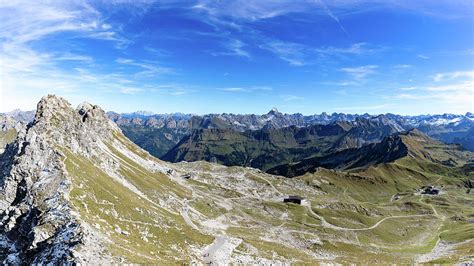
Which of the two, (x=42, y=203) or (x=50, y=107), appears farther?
(x=50, y=107)

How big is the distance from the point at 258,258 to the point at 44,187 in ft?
196

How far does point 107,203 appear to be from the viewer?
91938 mm

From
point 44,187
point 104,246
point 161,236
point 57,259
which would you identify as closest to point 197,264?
point 161,236

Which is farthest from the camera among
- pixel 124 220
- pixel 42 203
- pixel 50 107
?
pixel 50 107

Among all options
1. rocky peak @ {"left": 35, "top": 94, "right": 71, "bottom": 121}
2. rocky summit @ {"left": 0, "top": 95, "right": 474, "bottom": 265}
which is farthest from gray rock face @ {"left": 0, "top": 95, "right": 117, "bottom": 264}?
rocky peak @ {"left": 35, "top": 94, "right": 71, "bottom": 121}

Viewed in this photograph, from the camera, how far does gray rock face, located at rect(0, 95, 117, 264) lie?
61688mm

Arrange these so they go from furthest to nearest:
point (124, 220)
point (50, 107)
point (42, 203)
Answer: point (50, 107) < point (124, 220) < point (42, 203)

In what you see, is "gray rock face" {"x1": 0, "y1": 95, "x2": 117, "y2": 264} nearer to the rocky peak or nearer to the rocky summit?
the rocky summit

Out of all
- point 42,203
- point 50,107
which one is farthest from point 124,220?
point 50,107

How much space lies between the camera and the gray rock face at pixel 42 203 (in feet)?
202

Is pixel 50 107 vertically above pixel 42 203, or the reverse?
pixel 50 107

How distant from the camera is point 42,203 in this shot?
79062 millimetres

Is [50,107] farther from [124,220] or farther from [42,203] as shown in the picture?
[124,220]

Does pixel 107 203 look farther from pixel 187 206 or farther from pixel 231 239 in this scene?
pixel 187 206
